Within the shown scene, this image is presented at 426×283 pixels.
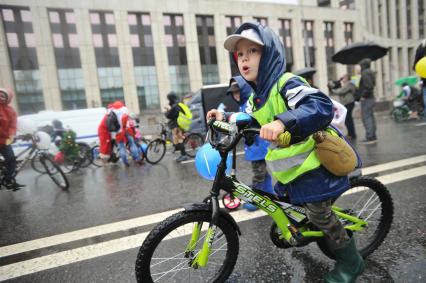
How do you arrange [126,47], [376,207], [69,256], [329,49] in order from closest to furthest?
[376,207] < [69,256] < [126,47] < [329,49]

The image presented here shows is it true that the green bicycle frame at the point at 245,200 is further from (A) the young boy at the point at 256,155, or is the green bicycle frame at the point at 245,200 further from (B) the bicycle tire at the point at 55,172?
(B) the bicycle tire at the point at 55,172

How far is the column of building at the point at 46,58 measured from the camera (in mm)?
27531

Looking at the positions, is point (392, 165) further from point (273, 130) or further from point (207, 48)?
point (207, 48)

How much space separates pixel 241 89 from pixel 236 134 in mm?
2051

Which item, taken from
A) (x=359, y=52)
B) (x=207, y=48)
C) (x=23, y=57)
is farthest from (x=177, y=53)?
(x=359, y=52)

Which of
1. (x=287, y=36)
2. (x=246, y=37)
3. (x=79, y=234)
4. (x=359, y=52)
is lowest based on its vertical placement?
(x=79, y=234)

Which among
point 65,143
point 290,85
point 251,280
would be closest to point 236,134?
point 290,85

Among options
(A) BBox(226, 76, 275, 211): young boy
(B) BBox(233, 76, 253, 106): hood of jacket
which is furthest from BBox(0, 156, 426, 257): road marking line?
(B) BBox(233, 76, 253, 106): hood of jacket

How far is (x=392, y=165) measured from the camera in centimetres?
501

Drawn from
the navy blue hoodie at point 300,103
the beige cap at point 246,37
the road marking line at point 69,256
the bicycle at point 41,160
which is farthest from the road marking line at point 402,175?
the bicycle at point 41,160

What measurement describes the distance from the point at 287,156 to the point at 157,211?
8.66ft

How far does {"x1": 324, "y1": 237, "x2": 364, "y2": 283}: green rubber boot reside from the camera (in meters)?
1.97

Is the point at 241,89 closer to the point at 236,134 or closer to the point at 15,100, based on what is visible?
the point at 236,134

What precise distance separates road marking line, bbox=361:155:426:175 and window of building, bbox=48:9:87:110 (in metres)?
29.9
